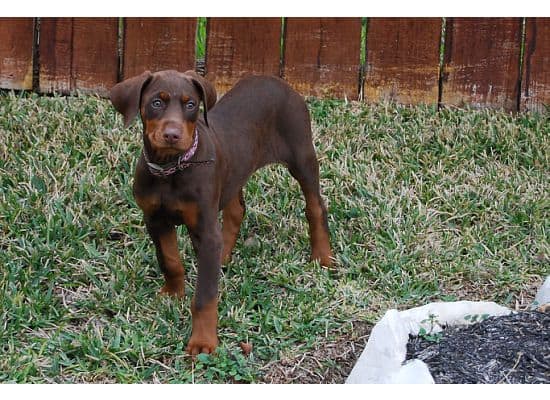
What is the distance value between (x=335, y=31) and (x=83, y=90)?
194 cm

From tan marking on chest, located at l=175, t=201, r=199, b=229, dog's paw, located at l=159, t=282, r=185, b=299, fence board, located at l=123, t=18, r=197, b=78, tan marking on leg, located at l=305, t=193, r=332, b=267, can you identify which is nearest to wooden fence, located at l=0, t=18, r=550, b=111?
fence board, located at l=123, t=18, r=197, b=78

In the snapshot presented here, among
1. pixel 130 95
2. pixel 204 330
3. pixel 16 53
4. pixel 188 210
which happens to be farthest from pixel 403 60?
pixel 204 330

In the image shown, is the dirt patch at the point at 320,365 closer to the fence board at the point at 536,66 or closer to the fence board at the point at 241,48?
the fence board at the point at 241,48

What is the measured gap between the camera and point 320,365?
15.8 feet

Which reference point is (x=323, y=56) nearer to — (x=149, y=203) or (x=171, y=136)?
(x=149, y=203)

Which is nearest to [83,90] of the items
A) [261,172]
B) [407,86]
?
[261,172]

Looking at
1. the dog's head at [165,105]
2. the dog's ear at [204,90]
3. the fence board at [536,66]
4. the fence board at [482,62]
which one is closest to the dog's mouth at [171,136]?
the dog's head at [165,105]

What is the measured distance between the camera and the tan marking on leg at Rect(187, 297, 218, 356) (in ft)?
15.8

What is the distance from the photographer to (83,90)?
7734 millimetres

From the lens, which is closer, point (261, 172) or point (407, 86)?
point (261, 172)

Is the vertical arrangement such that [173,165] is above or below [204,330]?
above

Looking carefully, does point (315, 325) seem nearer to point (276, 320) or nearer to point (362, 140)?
point (276, 320)

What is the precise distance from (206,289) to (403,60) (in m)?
3.48

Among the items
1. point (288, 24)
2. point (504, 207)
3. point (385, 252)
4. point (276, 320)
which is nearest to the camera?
point (276, 320)
